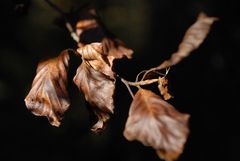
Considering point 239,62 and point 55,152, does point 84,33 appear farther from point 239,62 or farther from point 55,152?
point 55,152

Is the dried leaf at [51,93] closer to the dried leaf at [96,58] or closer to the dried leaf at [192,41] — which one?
the dried leaf at [96,58]

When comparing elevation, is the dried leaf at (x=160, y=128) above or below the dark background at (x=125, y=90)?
above

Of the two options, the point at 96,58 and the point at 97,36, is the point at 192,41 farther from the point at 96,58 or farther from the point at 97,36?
the point at 97,36

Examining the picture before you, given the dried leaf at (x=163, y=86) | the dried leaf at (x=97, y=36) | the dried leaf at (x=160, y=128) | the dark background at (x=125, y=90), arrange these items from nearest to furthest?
1. the dried leaf at (x=160, y=128)
2. the dried leaf at (x=163, y=86)
3. the dried leaf at (x=97, y=36)
4. the dark background at (x=125, y=90)

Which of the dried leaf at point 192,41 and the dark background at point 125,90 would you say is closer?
the dried leaf at point 192,41

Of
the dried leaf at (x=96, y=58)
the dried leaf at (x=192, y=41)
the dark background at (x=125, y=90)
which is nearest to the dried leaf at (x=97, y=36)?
the dried leaf at (x=96, y=58)

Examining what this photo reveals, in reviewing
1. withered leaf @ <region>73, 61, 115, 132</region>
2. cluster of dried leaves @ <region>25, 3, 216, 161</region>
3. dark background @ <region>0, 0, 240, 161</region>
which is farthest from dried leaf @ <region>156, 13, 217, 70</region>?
dark background @ <region>0, 0, 240, 161</region>

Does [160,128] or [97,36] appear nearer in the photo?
[160,128]

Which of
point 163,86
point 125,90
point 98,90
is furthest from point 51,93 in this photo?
point 125,90
